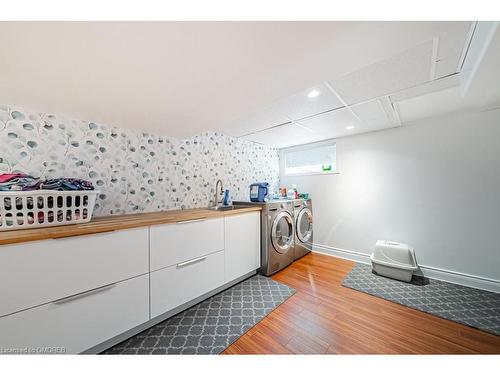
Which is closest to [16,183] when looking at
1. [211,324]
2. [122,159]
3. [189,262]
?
[122,159]

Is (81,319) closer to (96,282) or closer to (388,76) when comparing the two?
(96,282)

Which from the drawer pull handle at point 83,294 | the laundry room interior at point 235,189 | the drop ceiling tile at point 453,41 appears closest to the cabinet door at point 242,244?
the laundry room interior at point 235,189

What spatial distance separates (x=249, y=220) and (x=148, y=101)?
155 centimetres

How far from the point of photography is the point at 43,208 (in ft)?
3.63

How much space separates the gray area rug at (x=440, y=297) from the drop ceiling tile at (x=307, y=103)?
2023 mm

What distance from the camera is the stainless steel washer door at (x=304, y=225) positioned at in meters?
2.80

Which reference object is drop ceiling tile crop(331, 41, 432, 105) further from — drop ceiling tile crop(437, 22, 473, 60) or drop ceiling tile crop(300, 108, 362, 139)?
drop ceiling tile crop(300, 108, 362, 139)

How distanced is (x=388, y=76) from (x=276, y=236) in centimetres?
196

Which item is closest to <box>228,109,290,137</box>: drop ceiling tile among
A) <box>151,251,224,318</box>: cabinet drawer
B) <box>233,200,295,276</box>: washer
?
<box>233,200,295,276</box>: washer

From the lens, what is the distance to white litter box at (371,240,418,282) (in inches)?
83.1

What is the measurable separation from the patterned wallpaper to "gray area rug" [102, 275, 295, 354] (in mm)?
1095

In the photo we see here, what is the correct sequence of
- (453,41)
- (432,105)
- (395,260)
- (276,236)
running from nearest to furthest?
1. (453,41)
2. (432,105)
3. (395,260)
4. (276,236)
